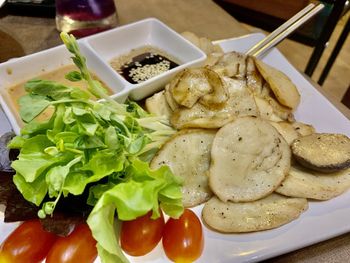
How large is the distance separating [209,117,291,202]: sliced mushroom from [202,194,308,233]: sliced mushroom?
28 mm

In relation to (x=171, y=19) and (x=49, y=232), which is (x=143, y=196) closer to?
(x=49, y=232)

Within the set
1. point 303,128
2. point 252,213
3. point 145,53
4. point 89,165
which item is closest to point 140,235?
point 89,165

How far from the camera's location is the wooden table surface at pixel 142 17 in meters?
2.12

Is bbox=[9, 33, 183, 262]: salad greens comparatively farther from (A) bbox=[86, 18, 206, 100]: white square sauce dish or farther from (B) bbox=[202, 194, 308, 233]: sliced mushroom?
(A) bbox=[86, 18, 206, 100]: white square sauce dish

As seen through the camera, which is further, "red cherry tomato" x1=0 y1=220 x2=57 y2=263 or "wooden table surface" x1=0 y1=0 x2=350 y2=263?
"wooden table surface" x1=0 y1=0 x2=350 y2=263

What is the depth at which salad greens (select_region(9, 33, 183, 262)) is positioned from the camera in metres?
1.08

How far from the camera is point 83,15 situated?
211 cm

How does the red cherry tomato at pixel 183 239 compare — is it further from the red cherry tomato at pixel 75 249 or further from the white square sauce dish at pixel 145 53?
the white square sauce dish at pixel 145 53

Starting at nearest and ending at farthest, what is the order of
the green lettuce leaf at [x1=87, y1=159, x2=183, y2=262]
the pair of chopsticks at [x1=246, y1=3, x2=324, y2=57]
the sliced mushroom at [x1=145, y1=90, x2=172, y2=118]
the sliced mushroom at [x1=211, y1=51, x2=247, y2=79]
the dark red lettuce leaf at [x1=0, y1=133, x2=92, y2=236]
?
the green lettuce leaf at [x1=87, y1=159, x2=183, y2=262] < the dark red lettuce leaf at [x1=0, y1=133, x2=92, y2=236] < the sliced mushroom at [x1=145, y1=90, x2=172, y2=118] < the sliced mushroom at [x1=211, y1=51, x2=247, y2=79] < the pair of chopsticks at [x1=246, y1=3, x2=324, y2=57]

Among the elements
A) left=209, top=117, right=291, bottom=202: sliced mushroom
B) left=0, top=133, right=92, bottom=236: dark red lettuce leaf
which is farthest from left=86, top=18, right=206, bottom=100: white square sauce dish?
left=0, top=133, right=92, bottom=236: dark red lettuce leaf

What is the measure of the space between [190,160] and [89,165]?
389mm

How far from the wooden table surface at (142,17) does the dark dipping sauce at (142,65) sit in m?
0.44

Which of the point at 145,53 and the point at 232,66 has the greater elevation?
the point at 232,66

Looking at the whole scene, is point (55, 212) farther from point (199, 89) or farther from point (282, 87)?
point (282, 87)
